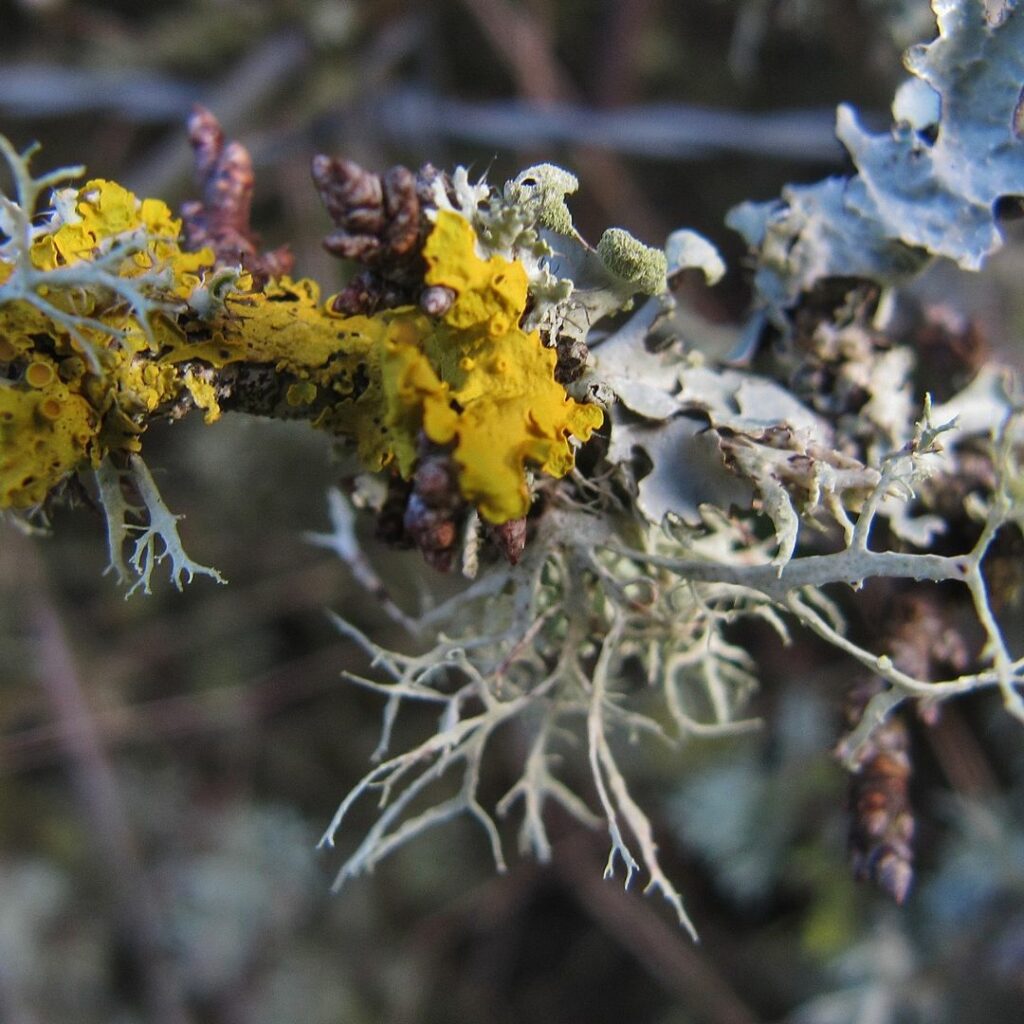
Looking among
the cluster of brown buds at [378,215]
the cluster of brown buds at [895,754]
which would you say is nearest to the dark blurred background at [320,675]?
the cluster of brown buds at [895,754]

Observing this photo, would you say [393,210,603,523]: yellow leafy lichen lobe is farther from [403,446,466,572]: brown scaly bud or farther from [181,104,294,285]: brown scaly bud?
[181,104,294,285]: brown scaly bud

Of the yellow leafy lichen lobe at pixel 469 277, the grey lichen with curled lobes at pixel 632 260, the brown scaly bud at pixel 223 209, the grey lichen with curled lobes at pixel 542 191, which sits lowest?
the yellow leafy lichen lobe at pixel 469 277

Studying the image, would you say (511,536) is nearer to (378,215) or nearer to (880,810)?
Result: (378,215)

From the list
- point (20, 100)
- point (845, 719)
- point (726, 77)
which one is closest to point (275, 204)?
point (20, 100)

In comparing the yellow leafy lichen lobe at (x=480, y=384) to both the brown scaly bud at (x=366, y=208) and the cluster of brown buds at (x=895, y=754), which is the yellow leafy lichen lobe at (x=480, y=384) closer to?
the brown scaly bud at (x=366, y=208)

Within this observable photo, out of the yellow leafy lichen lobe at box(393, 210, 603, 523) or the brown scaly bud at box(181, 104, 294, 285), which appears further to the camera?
the brown scaly bud at box(181, 104, 294, 285)

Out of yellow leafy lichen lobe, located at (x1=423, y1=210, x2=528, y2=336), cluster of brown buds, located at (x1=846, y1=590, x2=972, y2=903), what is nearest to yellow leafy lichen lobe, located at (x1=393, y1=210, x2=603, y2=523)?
yellow leafy lichen lobe, located at (x1=423, y1=210, x2=528, y2=336)

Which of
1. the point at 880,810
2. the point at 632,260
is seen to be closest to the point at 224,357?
the point at 632,260
